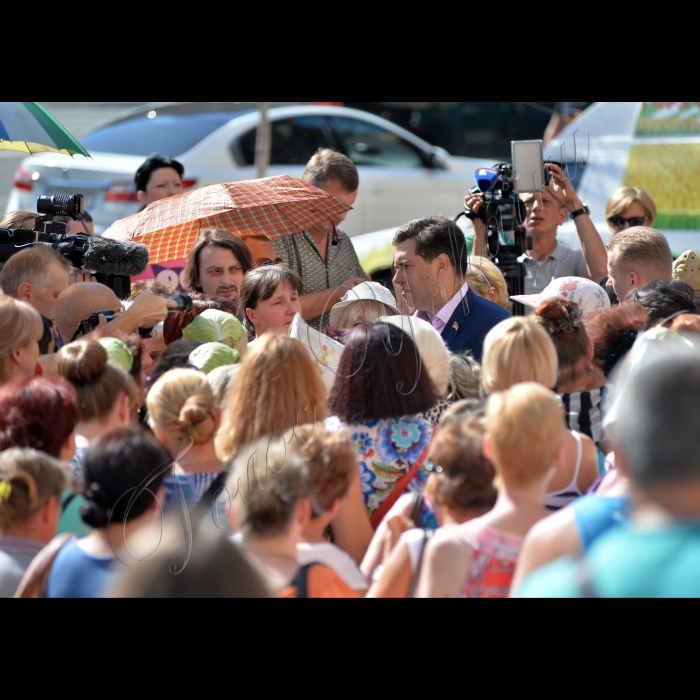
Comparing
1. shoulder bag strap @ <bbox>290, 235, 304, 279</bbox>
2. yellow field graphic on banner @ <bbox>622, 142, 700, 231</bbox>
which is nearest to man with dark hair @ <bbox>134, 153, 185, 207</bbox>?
shoulder bag strap @ <bbox>290, 235, 304, 279</bbox>

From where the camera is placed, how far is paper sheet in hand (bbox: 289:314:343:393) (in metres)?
3.49

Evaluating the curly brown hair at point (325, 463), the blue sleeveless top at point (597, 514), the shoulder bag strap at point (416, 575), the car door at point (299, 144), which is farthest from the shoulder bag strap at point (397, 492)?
the car door at point (299, 144)

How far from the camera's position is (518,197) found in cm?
489

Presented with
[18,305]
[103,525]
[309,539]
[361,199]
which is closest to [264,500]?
[309,539]

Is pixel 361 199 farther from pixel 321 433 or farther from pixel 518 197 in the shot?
pixel 321 433

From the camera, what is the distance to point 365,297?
418cm

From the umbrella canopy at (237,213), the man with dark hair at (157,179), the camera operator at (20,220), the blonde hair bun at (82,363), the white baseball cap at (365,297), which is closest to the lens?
the blonde hair bun at (82,363)

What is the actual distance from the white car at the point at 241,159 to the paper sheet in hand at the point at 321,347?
16.5ft

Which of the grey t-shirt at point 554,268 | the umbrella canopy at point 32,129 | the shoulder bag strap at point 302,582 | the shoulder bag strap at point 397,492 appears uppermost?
the umbrella canopy at point 32,129

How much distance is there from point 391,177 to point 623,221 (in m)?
4.18

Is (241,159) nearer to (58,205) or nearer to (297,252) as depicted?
(297,252)

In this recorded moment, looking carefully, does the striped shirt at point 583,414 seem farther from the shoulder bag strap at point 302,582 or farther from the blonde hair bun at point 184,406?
the shoulder bag strap at point 302,582

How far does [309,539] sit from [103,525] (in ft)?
1.69

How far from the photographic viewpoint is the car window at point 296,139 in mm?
9578
